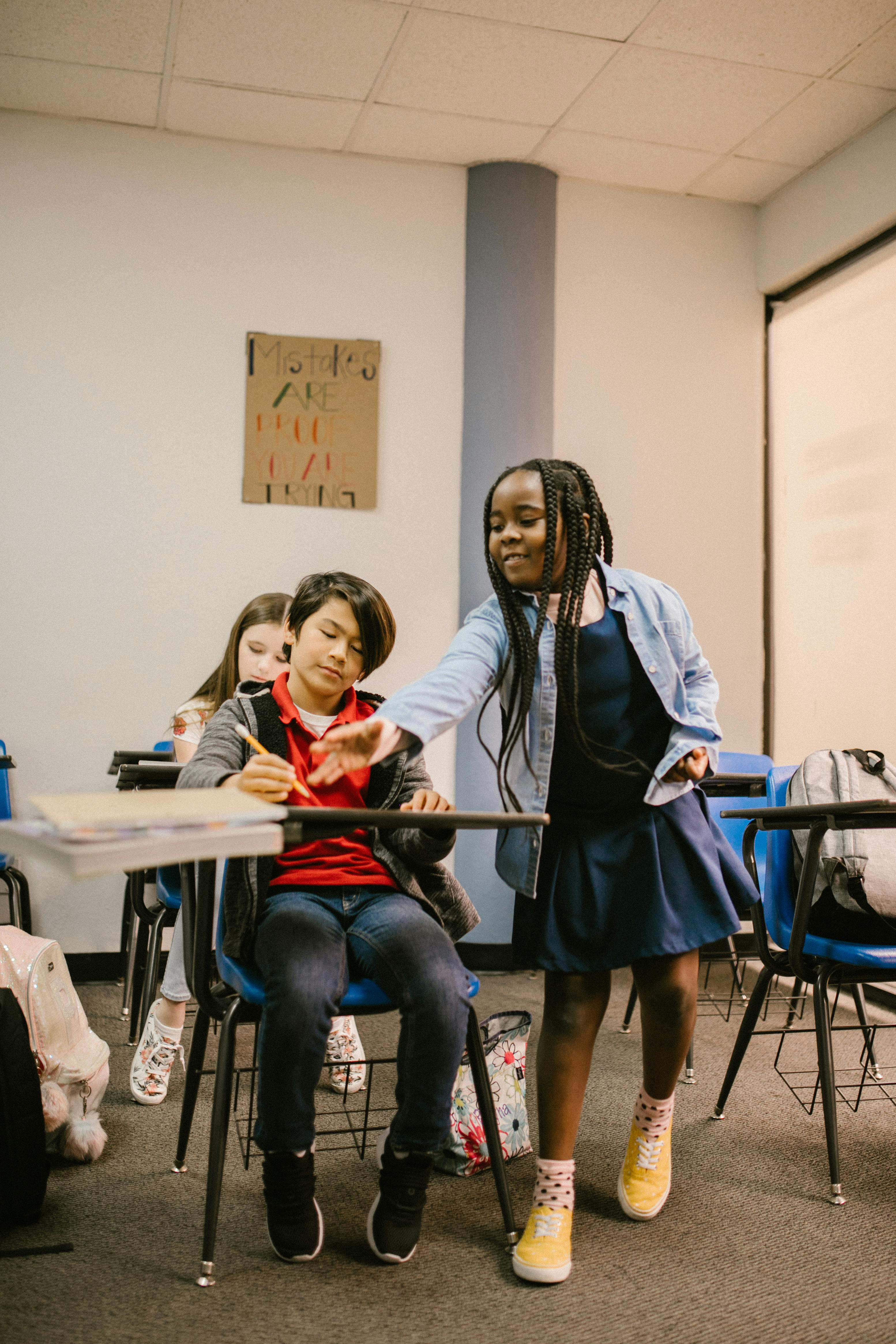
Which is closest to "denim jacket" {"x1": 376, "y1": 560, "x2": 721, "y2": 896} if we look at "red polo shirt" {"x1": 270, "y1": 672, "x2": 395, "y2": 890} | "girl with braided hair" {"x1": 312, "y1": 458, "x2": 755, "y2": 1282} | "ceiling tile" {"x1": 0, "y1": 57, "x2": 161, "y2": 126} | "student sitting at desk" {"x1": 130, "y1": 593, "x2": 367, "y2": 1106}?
"girl with braided hair" {"x1": 312, "y1": 458, "x2": 755, "y2": 1282}

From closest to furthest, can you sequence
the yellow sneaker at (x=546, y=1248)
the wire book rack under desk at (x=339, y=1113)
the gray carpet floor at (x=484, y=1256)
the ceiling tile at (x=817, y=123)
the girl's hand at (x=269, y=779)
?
the girl's hand at (x=269, y=779), the gray carpet floor at (x=484, y=1256), the yellow sneaker at (x=546, y=1248), the wire book rack under desk at (x=339, y=1113), the ceiling tile at (x=817, y=123)

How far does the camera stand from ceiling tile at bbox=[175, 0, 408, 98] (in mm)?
2953

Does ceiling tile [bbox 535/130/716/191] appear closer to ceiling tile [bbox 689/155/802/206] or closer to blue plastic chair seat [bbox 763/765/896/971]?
ceiling tile [bbox 689/155/802/206]

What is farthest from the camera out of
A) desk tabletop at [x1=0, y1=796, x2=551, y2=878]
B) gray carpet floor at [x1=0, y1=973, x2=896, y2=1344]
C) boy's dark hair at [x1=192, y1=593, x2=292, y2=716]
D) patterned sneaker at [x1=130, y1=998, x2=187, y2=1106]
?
boy's dark hair at [x1=192, y1=593, x2=292, y2=716]

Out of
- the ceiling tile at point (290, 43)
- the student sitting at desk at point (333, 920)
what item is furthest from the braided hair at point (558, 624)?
the ceiling tile at point (290, 43)

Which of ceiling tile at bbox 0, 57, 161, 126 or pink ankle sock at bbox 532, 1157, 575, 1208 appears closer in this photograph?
pink ankle sock at bbox 532, 1157, 575, 1208

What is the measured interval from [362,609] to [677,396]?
2.57 meters

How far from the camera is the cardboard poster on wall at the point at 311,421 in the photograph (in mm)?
3666

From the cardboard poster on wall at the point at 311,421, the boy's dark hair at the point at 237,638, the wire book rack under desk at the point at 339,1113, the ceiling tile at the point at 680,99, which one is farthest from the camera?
the cardboard poster on wall at the point at 311,421

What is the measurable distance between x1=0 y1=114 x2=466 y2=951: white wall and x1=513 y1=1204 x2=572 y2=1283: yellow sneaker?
7.23 ft

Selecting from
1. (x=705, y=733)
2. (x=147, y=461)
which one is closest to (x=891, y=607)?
(x=705, y=733)

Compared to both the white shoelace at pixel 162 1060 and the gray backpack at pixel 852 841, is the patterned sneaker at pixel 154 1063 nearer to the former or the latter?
the white shoelace at pixel 162 1060

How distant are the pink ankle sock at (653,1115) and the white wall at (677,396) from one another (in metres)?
2.37

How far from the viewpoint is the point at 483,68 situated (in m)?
3.24
